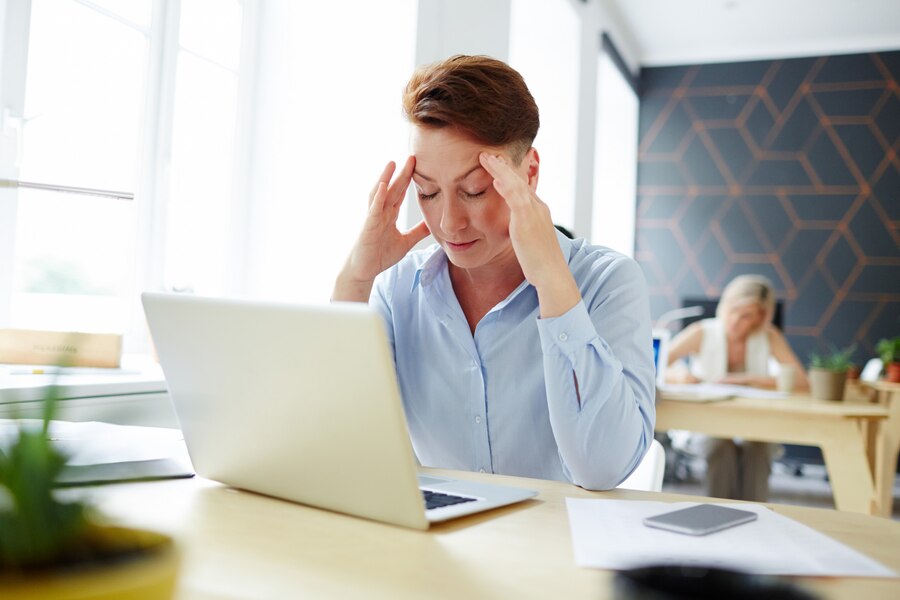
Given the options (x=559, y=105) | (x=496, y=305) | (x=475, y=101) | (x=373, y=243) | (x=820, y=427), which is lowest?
(x=820, y=427)

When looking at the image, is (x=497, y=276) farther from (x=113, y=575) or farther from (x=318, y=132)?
(x=318, y=132)

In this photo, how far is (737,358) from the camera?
4047 mm

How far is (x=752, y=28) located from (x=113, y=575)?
6.69 meters

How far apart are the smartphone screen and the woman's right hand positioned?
84 centimetres

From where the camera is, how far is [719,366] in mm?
4043

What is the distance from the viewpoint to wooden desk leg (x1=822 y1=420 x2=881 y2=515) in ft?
9.05

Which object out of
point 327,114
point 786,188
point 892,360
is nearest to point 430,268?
point 327,114

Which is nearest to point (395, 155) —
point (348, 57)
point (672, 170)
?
point (348, 57)

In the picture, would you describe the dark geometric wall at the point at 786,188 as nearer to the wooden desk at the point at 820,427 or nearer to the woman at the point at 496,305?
the wooden desk at the point at 820,427

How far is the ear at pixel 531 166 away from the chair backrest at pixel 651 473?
Result: 1.71ft

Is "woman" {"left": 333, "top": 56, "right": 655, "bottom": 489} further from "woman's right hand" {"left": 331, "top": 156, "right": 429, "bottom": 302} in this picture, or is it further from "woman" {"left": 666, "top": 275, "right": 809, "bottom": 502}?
"woman" {"left": 666, "top": 275, "right": 809, "bottom": 502}

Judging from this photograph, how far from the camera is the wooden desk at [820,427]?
110 inches

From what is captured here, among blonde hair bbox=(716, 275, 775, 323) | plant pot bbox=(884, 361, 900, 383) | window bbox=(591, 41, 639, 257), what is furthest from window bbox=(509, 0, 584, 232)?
plant pot bbox=(884, 361, 900, 383)

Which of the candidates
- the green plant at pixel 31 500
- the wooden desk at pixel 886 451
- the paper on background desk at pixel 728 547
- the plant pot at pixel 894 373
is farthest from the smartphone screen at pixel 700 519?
the plant pot at pixel 894 373
